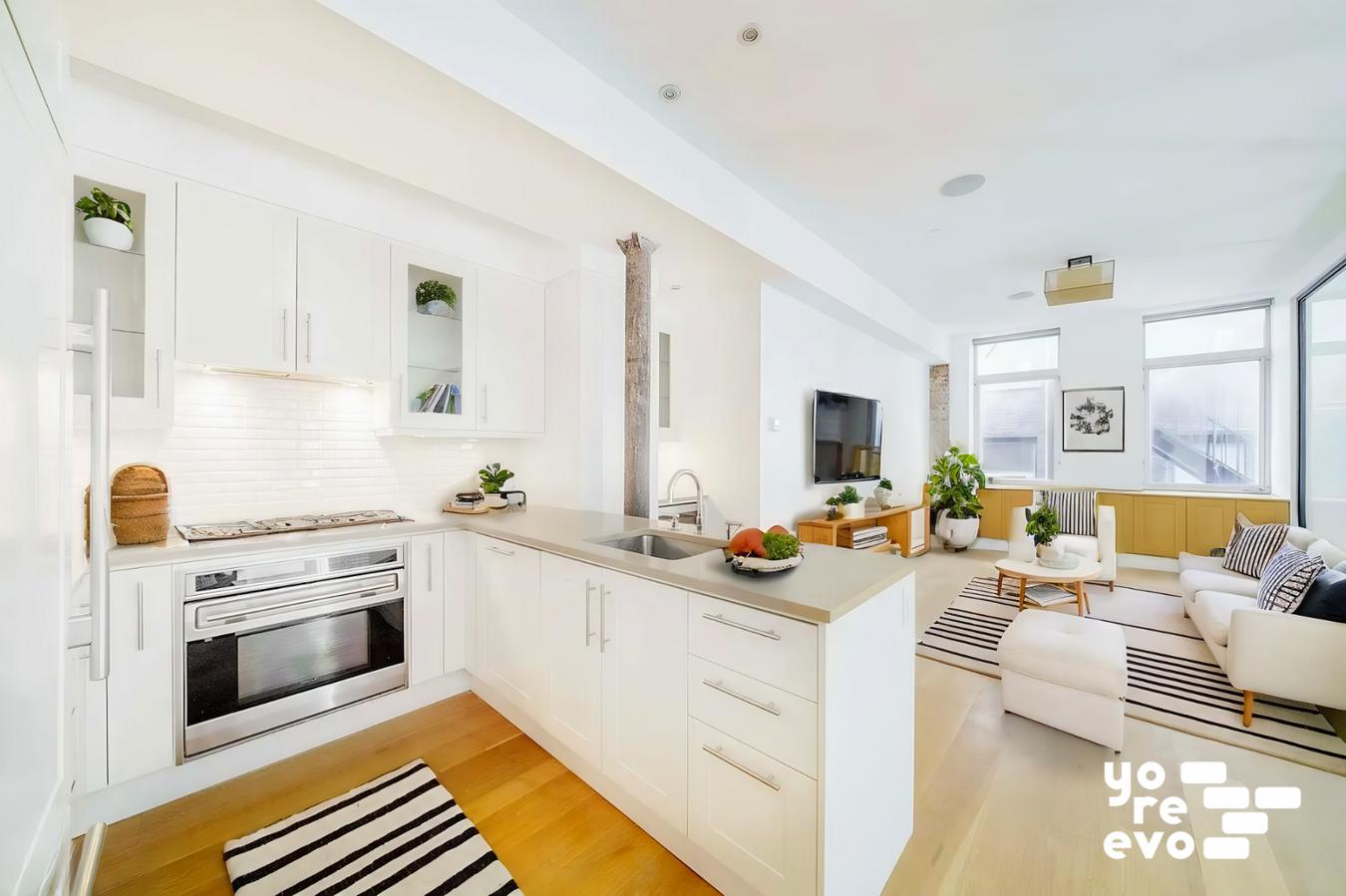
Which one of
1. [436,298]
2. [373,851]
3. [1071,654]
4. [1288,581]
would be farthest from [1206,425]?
[373,851]

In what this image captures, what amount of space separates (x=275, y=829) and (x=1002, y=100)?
13.2 feet

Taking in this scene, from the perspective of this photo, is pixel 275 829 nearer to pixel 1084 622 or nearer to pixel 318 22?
pixel 318 22

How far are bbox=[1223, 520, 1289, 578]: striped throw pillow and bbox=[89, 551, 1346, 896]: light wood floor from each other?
228 cm

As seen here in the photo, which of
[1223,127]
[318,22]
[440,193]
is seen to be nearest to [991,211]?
[1223,127]

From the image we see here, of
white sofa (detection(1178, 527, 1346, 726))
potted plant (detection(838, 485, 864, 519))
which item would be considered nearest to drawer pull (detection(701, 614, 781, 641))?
white sofa (detection(1178, 527, 1346, 726))

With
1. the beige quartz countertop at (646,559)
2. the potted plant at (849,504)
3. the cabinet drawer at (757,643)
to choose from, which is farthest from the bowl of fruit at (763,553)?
the potted plant at (849,504)

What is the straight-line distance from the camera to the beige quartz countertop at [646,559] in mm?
1311

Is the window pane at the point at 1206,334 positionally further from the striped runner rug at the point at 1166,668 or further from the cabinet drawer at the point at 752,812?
the cabinet drawer at the point at 752,812

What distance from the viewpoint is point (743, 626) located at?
137cm

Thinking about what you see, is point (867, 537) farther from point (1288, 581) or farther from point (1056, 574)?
point (1288, 581)

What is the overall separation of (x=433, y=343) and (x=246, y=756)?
1988mm

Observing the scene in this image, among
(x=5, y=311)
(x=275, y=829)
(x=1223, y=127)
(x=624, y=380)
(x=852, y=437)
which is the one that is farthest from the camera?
(x=852, y=437)

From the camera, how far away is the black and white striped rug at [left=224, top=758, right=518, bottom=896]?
4.89 feet

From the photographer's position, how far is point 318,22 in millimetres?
1423
